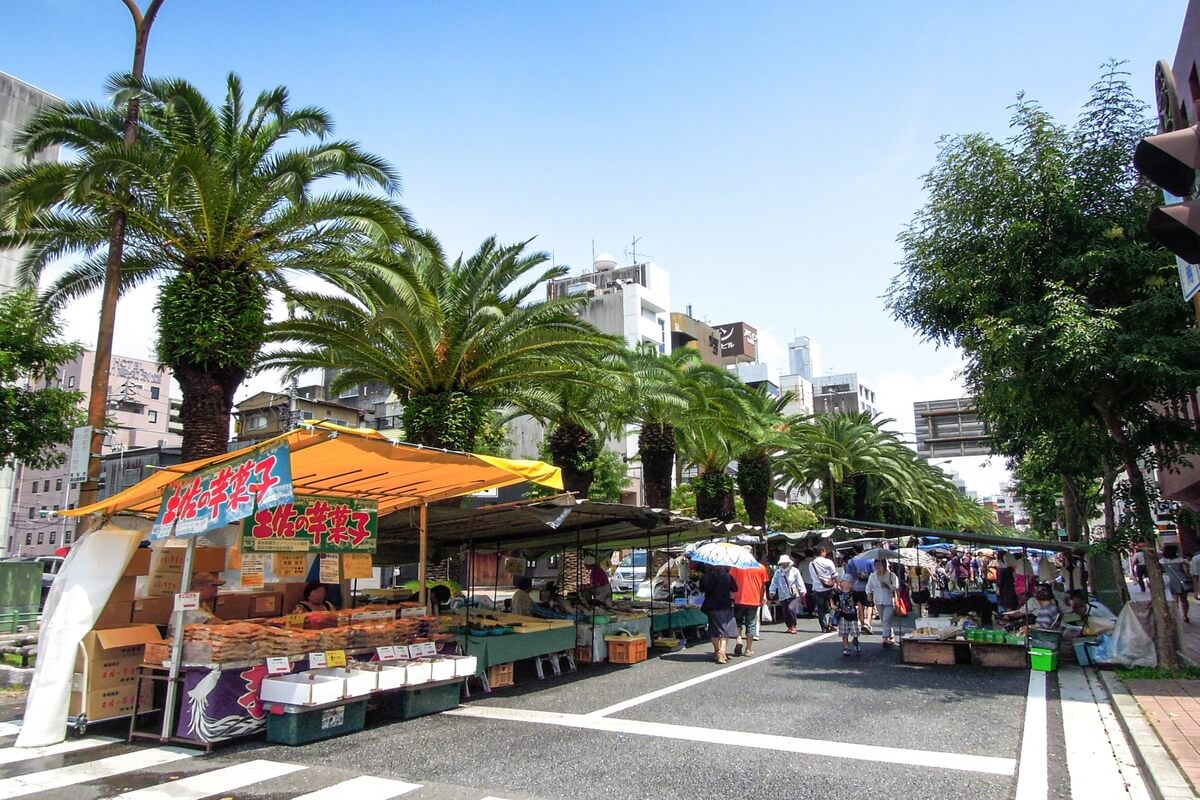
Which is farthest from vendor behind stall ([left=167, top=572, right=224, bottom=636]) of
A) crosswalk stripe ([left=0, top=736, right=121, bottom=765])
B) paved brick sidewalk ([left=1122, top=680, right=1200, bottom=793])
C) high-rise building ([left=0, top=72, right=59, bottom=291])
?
high-rise building ([left=0, top=72, right=59, bottom=291])

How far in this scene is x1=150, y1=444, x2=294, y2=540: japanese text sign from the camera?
726cm

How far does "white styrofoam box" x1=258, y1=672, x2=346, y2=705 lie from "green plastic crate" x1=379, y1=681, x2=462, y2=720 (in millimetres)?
1012

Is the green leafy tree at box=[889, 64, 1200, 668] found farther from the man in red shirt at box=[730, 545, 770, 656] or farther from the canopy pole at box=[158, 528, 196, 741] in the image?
the canopy pole at box=[158, 528, 196, 741]

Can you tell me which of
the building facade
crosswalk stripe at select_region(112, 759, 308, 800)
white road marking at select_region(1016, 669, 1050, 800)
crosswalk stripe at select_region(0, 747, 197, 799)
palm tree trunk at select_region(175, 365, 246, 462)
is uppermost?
the building facade

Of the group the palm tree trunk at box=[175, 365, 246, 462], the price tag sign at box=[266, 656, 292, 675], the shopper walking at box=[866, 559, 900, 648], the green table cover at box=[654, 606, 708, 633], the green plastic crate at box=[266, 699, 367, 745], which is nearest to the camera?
the green plastic crate at box=[266, 699, 367, 745]

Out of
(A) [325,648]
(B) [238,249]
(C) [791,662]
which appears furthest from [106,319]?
(C) [791,662]

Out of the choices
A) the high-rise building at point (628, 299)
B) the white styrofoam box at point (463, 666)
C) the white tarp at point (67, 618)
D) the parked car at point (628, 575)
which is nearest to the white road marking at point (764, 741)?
the white styrofoam box at point (463, 666)

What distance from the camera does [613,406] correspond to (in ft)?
72.7

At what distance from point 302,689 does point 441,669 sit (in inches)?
74.2

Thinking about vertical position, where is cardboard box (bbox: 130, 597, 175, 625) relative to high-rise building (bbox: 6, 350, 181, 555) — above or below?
below

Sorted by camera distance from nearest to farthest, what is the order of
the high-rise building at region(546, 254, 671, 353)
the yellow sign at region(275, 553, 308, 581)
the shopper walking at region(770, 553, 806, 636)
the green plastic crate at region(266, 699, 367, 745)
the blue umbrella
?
the green plastic crate at region(266, 699, 367, 745), the yellow sign at region(275, 553, 308, 581), the blue umbrella, the shopper walking at region(770, 553, 806, 636), the high-rise building at region(546, 254, 671, 353)

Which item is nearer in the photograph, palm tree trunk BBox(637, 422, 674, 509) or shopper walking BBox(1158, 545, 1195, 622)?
shopper walking BBox(1158, 545, 1195, 622)

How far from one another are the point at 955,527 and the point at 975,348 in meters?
48.7

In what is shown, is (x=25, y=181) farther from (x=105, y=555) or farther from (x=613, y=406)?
(x=613, y=406)
